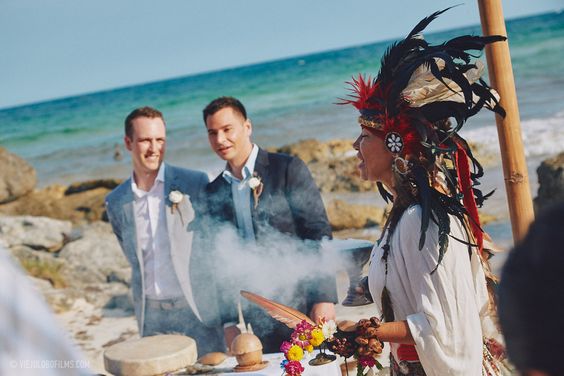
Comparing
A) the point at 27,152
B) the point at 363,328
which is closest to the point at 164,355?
the point at 363,328

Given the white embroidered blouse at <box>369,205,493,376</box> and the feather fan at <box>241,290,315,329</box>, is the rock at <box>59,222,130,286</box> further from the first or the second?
the white embroidered blouse at <box>369,205,493,376</box>

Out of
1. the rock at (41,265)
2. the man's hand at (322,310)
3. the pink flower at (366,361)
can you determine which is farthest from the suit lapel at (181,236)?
the rock at (41,265)

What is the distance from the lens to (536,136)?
1680cm

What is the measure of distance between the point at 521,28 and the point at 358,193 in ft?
103

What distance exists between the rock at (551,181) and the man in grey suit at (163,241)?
4382 millimetres

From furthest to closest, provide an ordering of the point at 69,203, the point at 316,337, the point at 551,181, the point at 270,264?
1. the point at 69,203
2. the point at 551,181
3. the point at 270,264
4. the point at 316,337

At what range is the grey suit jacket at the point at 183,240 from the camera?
478 centimetres

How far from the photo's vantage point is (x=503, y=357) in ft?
10.2

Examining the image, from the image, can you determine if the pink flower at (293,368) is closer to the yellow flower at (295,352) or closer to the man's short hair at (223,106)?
the yellow flower at (295,352)

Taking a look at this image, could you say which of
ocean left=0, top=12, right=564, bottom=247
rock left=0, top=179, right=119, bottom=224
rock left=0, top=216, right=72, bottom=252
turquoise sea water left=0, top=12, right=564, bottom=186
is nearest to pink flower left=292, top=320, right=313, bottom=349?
rock left=0, top=216, right=72, bottom=252

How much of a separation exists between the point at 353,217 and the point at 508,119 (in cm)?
702

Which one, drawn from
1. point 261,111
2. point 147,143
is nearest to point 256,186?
point 147,143

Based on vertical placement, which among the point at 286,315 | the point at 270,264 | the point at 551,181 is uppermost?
the point at 286,315

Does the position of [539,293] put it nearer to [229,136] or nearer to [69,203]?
[229,136]
